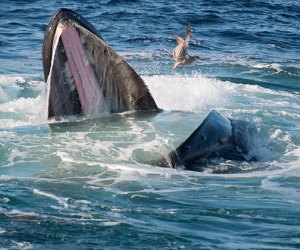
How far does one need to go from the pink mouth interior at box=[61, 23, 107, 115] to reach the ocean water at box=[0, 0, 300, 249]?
0.95ft

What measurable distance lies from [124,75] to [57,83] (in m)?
0.93

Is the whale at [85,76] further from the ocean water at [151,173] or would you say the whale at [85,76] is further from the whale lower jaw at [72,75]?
the ocean water at [151,173]

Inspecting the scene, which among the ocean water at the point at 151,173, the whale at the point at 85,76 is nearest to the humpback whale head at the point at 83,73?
the whale at the point at 85,76

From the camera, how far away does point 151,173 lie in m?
10.2

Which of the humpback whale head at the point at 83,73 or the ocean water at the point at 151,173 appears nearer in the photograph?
the ocean water at the point at 151,173

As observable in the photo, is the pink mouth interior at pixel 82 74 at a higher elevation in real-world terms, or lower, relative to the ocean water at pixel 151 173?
higher

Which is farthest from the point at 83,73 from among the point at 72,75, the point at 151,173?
the point at 151,173

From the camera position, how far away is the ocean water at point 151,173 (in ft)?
26.1

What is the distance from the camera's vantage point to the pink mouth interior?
11.4 metres

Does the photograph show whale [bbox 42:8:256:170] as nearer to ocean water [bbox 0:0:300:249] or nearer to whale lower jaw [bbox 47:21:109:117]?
whale lower jaw [bbox 47:21:109:117]

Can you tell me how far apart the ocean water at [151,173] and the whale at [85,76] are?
0.25 m

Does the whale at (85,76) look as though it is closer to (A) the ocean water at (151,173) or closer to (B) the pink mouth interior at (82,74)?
(B) the pink mouth interior at (82,74)

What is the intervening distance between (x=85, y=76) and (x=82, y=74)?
52 millimetres

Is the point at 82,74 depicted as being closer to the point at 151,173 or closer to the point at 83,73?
the point at 83,73
